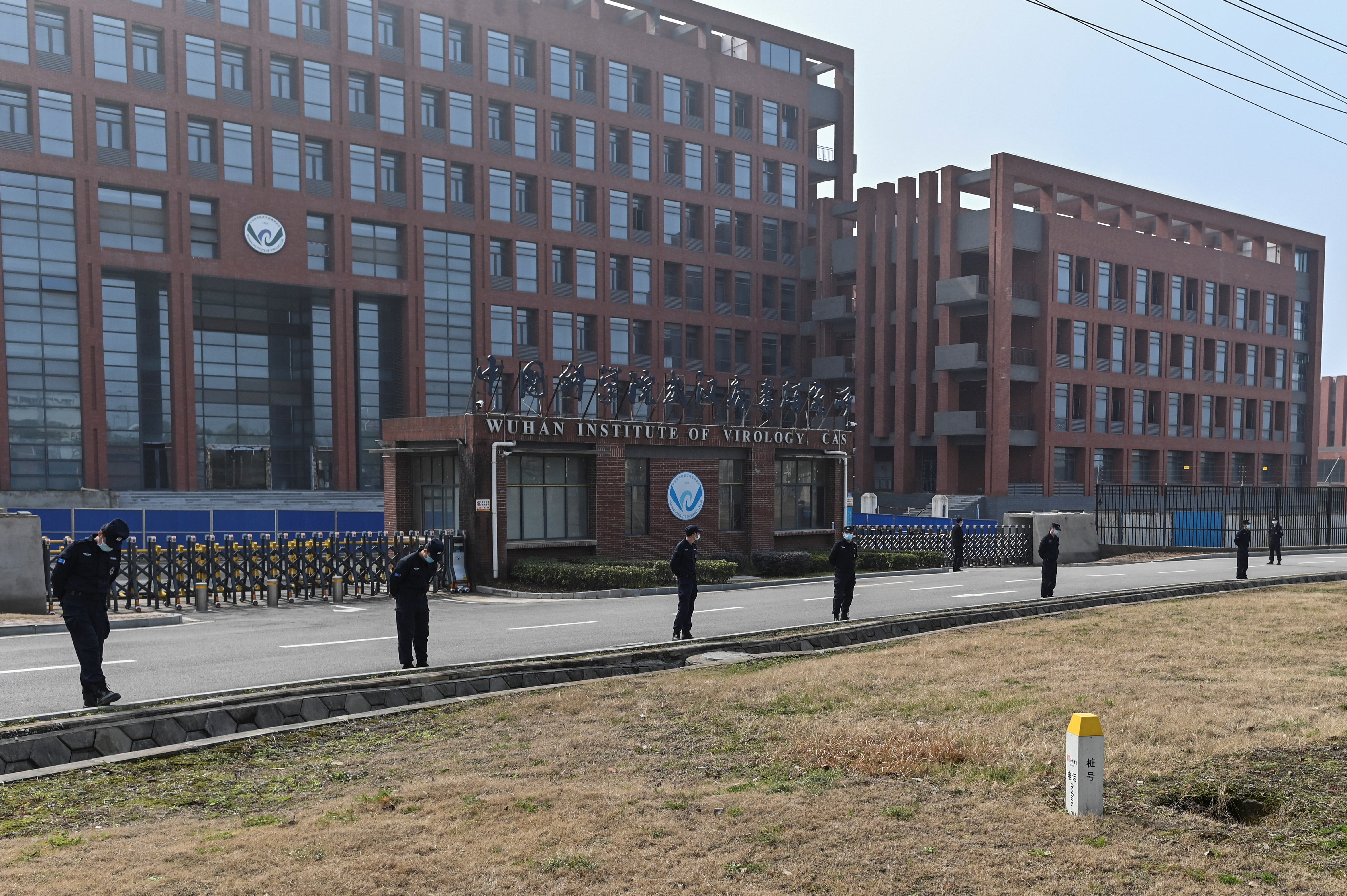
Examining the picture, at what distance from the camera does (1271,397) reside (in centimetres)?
7875

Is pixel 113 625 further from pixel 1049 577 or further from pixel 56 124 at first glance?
pixel 56 124

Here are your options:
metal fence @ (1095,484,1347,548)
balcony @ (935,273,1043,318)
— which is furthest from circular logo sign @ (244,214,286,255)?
metal fence @ (1095,484,1347,548)

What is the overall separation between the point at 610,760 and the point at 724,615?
476 inches

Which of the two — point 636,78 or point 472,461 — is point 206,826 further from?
point 636,78

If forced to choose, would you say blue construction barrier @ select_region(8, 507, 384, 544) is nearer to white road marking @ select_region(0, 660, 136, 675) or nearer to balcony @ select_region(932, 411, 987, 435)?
white road marking @ select_region(0, 660, 136, 675)

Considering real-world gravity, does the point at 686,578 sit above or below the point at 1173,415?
below

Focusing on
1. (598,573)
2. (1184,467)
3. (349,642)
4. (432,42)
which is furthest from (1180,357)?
(349,642)

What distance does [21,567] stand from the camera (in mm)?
18875

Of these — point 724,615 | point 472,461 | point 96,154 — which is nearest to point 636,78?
point 96,154

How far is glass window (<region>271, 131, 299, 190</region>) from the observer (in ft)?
164

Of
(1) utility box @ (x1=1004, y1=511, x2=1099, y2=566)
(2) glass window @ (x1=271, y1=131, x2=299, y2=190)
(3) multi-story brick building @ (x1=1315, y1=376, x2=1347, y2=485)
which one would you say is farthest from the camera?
(3) multi-story brick building @ (x1=1315, y1=376, x2=1347, y2=485)

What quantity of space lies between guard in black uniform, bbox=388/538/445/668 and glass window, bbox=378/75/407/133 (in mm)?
45272

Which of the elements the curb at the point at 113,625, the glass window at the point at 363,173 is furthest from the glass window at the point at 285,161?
the curb at the point at 113,625

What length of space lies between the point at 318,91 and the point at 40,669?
144ft
